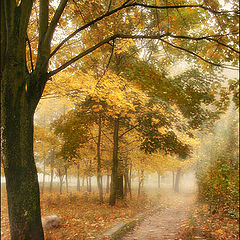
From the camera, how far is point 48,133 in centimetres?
1295

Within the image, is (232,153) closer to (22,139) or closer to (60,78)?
(60,78)

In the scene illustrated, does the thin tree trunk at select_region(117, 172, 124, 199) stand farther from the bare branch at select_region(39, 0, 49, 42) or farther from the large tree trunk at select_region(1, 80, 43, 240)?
the bare branch at select_region(39, 0, 49, 42)

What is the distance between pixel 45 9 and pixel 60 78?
3.51m

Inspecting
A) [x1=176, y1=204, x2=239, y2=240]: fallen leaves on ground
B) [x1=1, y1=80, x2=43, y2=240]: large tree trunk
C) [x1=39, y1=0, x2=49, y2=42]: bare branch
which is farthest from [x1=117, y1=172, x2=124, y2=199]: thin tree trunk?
[x1=39, y1=0, x2=49, y2=42]: bare branch

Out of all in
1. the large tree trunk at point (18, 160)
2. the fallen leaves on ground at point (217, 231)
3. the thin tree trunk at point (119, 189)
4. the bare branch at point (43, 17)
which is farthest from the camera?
the thin tree trunk at point (119, 189)

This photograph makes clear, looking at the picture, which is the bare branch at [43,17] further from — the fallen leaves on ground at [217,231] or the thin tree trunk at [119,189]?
the thin tree trunk at [119,189]

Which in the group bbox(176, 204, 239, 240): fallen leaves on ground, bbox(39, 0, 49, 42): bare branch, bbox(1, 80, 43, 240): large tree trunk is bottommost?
bbox(176, 204, 239, 240): fallen leaves on ground

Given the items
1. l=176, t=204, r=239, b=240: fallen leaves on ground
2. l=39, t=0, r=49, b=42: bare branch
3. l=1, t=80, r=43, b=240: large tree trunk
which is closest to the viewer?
l=1, t=80, r=43, b=240: large tree trunk

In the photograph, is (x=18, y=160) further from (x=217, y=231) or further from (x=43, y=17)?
(x=217, y=231)

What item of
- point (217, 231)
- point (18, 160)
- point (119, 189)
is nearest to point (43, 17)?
point (18, 160)

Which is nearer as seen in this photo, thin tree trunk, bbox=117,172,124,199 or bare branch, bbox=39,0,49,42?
bare branch, bbox=39,0,49,42

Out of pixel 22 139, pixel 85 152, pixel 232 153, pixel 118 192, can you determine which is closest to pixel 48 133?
pixel 85 152

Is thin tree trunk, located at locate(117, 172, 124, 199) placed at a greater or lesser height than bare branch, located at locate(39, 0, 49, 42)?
lesser

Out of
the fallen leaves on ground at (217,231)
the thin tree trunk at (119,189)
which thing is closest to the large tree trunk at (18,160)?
the fallen leaves on ground at (217,231)
